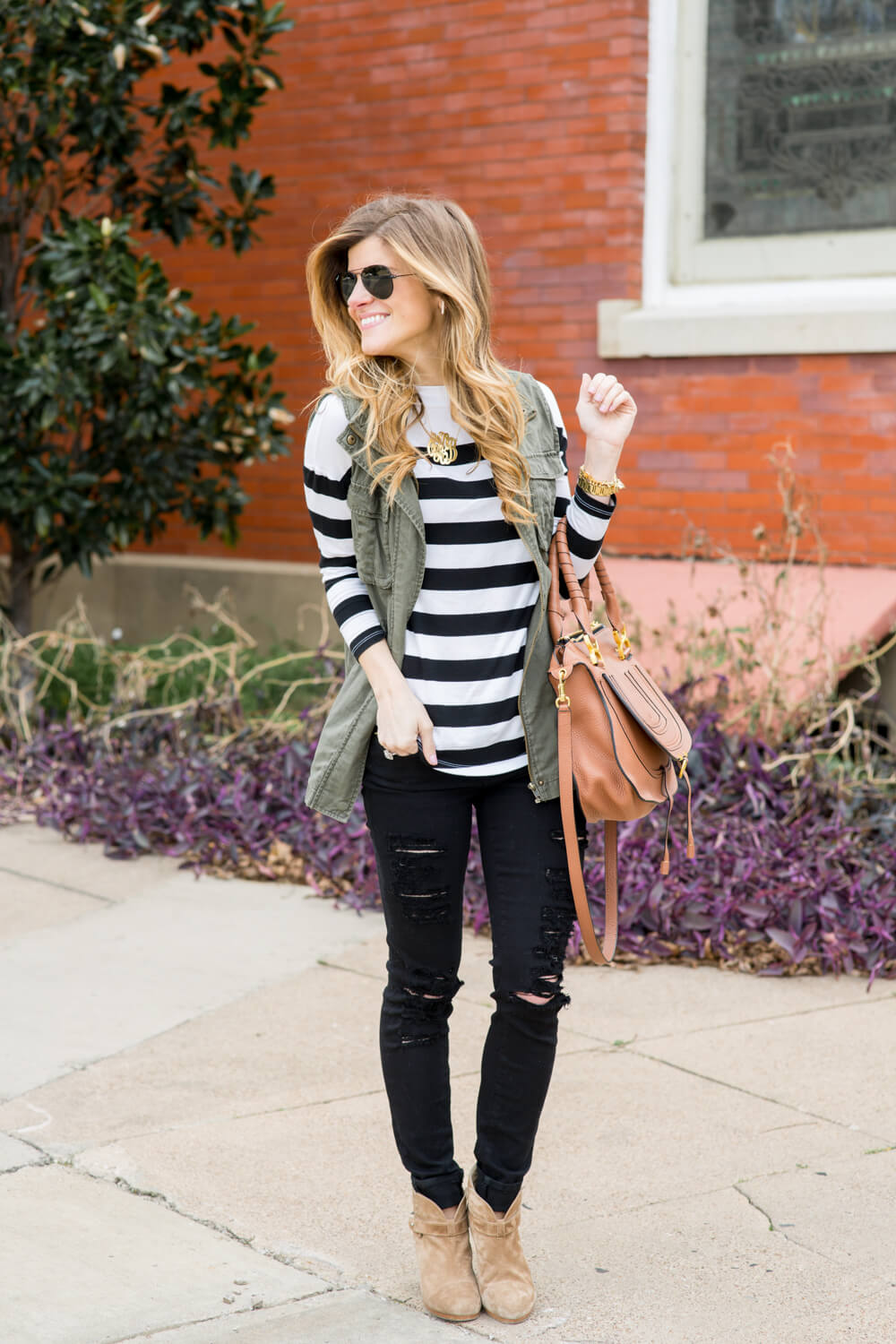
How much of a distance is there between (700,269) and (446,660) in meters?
5.14

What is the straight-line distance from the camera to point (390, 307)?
284 centimetres

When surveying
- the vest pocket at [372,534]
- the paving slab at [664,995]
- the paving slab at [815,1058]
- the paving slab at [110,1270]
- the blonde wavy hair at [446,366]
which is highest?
the blonde wavy hair at [446,366]

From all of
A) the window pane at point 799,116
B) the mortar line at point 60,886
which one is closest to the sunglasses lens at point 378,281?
the mortar line at point 60,886

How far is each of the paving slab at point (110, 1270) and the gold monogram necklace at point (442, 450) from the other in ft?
5.12

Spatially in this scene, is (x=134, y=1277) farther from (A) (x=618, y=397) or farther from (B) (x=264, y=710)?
(B) (x=264, y=710)

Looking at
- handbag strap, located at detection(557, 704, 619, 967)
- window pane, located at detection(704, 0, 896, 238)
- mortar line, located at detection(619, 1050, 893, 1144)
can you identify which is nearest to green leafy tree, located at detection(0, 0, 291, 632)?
window pane, located at detection(704, 0, 896, 238)

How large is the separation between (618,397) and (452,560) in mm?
418

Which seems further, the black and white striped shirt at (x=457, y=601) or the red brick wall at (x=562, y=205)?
the red brick wall at (x=562, y=205)

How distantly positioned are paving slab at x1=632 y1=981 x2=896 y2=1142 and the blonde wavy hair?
6.06 feet

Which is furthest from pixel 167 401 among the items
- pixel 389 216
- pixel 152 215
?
pixel 389 216

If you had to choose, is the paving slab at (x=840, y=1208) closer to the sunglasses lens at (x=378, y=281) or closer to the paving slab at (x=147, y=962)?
the paving slab at (x=147, y=962)

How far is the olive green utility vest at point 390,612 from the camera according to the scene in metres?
2.82

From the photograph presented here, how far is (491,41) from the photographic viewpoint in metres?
7.76

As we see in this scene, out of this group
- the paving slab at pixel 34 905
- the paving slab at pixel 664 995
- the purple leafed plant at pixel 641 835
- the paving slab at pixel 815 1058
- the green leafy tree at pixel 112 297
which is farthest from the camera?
the green leafy tree at pixel 112 297
